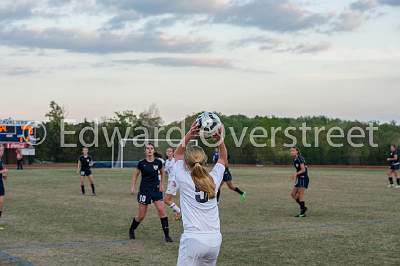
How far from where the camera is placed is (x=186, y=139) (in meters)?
5.93

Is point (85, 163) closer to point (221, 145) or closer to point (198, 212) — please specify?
point (221, 145)

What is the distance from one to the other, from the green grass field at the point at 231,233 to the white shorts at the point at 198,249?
4.25 meters

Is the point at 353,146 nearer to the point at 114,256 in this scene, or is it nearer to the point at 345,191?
the point at 345,191

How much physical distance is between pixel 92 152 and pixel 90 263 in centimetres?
5667

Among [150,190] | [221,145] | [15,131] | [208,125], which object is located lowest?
[150,190]

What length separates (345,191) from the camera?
85.5 feet

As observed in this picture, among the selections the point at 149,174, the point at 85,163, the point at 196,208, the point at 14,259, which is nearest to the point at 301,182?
the point at 149,174

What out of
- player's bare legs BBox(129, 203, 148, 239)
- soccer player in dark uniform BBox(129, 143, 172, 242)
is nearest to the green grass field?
player's bare legs BBox(129, 203, 148, 239)

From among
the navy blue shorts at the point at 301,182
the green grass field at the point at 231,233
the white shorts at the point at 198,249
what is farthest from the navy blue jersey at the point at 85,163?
the white shorts at the point at 198,249

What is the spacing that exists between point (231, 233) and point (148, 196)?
2.13 meters

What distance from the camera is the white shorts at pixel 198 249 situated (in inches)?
218

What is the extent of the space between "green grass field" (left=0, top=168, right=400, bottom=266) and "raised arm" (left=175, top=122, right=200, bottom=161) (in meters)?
4.02

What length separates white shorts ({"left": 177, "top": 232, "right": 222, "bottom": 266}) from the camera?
5531 mm

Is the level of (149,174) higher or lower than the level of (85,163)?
higher
